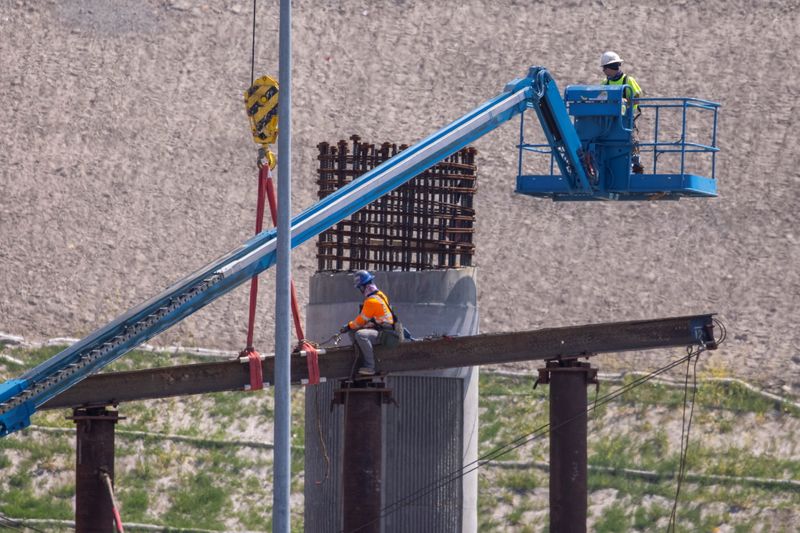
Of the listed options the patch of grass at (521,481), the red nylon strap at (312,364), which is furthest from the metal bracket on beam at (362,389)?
the patch of grass at (521,481)

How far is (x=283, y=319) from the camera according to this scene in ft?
58.7

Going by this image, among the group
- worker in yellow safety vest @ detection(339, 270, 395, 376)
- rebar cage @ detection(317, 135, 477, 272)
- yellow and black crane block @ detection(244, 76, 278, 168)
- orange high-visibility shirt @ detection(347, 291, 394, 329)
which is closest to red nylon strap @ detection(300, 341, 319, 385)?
worker in yellow safety vest @ detection(339, 270, 395, 376)

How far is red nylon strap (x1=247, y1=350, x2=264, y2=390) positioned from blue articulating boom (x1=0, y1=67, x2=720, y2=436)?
3.27ft

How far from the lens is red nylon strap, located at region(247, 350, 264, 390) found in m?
22.0

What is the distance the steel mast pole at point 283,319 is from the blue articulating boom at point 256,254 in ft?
11.7

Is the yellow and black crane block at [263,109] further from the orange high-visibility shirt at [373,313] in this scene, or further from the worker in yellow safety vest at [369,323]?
the orange high-visibility shirt at [373,313]

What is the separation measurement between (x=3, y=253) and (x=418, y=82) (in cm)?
1422

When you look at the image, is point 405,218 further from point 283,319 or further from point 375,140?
point 375,140

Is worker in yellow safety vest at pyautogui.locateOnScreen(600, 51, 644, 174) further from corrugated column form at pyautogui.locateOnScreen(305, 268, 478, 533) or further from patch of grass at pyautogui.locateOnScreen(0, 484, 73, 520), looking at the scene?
patch of grass at pyautogui.locateOnScreen(0, 484, 73, 520)

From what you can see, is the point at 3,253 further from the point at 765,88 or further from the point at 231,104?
the point at 765,88

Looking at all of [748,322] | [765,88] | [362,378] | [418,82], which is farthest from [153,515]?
[765,88]

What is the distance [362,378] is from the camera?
22.5 m

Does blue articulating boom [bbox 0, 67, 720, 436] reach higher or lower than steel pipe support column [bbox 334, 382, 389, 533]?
higher

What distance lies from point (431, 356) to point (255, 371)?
8.40ft
